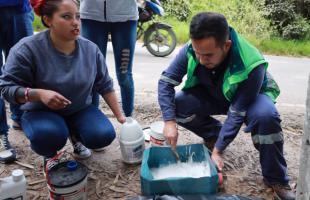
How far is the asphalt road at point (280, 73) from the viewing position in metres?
4.25

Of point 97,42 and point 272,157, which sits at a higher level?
point 97,42

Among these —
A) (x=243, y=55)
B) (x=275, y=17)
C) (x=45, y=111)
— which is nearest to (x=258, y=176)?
(x=243, y=55)

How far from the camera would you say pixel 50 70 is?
202 cm

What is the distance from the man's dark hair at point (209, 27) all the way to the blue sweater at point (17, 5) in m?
1.25

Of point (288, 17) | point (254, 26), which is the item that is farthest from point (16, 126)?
point (288, 17)

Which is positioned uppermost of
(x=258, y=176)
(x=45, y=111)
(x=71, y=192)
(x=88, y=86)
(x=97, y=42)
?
(x=97, y=42)

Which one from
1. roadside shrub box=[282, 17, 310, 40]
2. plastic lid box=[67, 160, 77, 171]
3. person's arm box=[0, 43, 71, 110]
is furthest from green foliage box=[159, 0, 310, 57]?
plastic lid box=[67, 160, 77, 171]

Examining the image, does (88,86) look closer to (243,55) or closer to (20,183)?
(20,183)

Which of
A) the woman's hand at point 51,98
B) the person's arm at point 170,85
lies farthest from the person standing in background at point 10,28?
the person's arm at point 170,85

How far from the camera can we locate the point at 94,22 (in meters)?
2.54

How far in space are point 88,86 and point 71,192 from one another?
655 mm

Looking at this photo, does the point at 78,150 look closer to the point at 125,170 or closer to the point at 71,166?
the point at 125,170

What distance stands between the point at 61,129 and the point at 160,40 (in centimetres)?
449

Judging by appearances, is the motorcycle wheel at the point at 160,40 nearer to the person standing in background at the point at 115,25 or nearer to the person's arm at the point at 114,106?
the person standing in background at the point at 115,25
